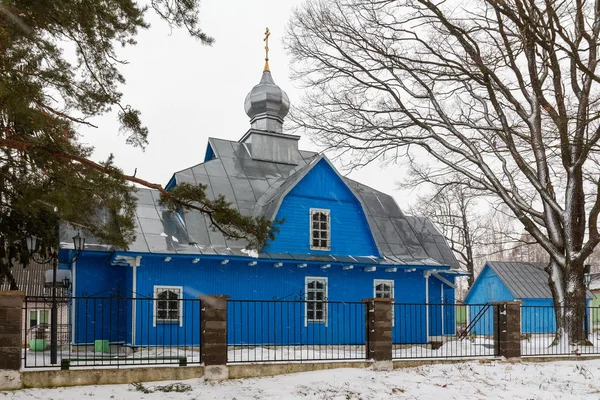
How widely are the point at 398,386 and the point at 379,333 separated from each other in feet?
4.70

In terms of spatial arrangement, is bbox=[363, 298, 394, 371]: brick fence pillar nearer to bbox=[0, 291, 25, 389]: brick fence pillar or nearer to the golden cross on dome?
bbox=[0, 291, 25, 389]: brick fence pillar

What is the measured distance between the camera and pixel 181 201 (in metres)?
9.92

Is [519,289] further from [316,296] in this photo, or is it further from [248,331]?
[248,331]

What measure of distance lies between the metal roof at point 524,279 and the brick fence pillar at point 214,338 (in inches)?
818

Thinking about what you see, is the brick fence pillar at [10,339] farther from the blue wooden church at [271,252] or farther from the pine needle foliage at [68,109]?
the blue wooden church at [271,252]

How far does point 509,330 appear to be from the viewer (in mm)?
12711

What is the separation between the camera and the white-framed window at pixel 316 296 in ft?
58.7

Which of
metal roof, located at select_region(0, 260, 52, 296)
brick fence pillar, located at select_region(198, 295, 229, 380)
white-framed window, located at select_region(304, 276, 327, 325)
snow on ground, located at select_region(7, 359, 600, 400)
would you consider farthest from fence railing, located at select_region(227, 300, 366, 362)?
metal roof, located at select_region(0, 260, 52, 296)

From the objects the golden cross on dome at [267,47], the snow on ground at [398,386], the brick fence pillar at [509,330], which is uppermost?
the golden cross on dome at [267,47]

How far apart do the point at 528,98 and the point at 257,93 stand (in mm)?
9315

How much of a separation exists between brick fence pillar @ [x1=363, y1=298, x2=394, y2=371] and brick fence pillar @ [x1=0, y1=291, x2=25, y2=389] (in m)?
6.05

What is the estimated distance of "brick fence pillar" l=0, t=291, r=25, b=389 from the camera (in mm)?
8906

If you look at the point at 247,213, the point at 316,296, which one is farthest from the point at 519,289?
the point at 247,213

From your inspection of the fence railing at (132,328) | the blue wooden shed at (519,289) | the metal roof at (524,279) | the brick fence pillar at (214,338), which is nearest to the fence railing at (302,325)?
the fence railing at (132,328)
